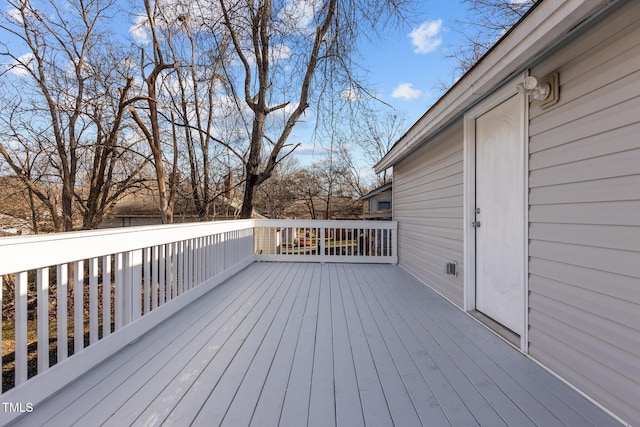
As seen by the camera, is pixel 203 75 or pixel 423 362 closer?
pixel 423 362

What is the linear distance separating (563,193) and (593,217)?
0.82 ft

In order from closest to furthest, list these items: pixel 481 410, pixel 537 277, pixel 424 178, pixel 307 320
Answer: pixel 481 410, pixel 537 277, pixel 307 320, pixel 424 178

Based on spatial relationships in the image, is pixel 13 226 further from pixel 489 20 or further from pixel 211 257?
pixel 489 20

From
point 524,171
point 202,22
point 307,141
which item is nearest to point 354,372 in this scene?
point 524,171

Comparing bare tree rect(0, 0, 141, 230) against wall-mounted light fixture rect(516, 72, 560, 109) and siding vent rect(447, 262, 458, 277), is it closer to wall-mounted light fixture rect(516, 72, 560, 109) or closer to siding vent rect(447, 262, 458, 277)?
siding vent rect(447, 262, 458, 277)

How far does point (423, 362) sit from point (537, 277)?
0.96 m

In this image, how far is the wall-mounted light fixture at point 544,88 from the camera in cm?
198

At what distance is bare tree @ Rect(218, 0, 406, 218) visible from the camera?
4.57 m

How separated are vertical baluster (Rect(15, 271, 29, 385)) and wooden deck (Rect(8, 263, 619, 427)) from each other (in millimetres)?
223

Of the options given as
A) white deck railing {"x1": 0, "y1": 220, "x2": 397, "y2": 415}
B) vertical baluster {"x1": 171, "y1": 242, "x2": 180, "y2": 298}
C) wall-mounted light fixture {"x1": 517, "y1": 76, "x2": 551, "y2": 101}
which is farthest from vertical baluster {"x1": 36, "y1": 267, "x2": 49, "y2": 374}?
wall-mounted light fixture {"x1": 517, "y1": 76, "x2": 551, "y2": 101}

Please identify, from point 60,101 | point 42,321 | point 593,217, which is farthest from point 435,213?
point 60,101

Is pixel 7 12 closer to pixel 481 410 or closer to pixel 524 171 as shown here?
pixel 524 171

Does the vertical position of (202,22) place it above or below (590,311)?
above

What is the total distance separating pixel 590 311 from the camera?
1712 mm
